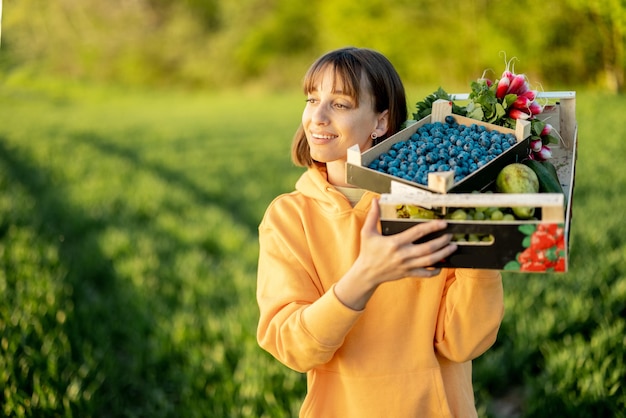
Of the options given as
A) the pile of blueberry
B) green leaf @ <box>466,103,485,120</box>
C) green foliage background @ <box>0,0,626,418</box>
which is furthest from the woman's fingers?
green foliage background @ <box>0,0,626,418</box>

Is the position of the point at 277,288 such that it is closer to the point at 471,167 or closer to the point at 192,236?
the point at 471,167

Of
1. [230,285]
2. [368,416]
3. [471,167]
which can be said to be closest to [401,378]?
[368,416]

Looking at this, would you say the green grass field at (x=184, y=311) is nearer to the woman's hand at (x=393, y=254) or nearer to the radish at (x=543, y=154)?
the radish at (x=543, y=154)

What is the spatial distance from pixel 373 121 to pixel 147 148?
14.2 metres

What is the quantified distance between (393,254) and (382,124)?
1.54 feet

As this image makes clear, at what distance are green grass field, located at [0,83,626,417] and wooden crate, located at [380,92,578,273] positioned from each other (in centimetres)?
203

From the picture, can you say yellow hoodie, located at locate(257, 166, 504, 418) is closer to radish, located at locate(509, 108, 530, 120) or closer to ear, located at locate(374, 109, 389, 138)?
ear, located at locate(374, 109, 389, 138)

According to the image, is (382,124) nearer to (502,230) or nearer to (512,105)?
(512,105)

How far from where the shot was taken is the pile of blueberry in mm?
1390

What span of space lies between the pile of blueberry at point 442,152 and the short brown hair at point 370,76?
14 centimetres

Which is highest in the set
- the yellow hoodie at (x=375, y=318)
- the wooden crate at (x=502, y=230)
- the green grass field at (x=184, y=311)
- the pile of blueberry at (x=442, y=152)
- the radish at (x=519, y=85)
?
the radish at (x=519, y=85)

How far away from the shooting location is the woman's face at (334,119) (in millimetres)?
1553

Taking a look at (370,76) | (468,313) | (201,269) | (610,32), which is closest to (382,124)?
(370,76)

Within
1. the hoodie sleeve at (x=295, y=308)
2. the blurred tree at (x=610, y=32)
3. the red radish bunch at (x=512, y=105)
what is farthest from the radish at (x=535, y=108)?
the blurred tree at (x=610, y=32)
